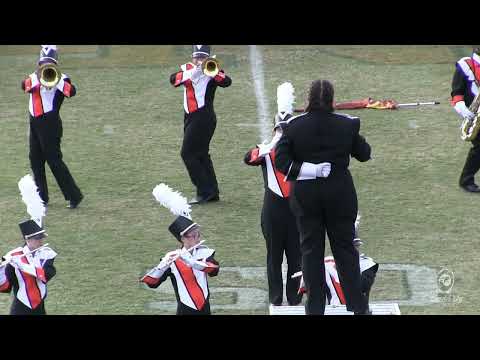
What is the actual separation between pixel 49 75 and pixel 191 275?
14.0 ft

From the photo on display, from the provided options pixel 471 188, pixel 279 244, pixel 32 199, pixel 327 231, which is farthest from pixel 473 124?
pixel 32 199

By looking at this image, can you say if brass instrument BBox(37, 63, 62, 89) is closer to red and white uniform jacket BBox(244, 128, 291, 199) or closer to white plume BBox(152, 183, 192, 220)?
red and white uniform jacket BBox(244, 128, 291, 199)

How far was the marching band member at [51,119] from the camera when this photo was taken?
12.0 metres

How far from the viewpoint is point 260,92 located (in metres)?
16.1

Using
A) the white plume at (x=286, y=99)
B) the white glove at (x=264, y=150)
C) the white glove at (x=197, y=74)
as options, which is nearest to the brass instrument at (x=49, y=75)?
the white glove at (x=197, y=74)

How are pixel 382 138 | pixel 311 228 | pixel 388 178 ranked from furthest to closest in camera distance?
1. pixel 382 138
2. pixel 388 178
3. pixel 311 228

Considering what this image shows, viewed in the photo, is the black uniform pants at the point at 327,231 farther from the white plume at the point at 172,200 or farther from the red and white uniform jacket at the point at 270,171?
the red and white uniform jacket at the point at 270,171

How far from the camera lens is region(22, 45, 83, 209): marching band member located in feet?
39.5

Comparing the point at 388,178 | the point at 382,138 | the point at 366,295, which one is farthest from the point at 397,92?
the point at 366,295

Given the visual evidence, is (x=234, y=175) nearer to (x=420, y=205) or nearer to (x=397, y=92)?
(x=420, y=205)

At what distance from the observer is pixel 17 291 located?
27.7 feet

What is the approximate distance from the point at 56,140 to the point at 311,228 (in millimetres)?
4873

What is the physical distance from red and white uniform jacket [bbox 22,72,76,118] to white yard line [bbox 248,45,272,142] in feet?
9.36

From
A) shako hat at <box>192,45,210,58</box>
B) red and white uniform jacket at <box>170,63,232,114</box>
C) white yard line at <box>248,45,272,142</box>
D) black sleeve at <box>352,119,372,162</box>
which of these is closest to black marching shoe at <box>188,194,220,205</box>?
red and white uniform jacket at <box>170,63,232,114</box>
